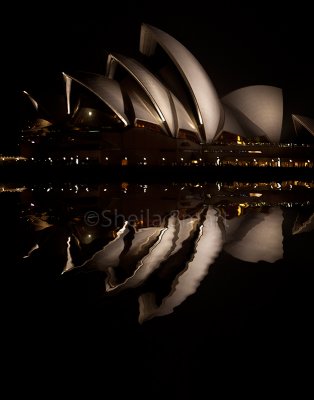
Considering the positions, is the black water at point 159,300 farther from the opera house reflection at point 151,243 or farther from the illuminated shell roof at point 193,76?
the illuminated shell roof at point 193,76

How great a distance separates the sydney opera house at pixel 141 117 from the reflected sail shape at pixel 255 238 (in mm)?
22553

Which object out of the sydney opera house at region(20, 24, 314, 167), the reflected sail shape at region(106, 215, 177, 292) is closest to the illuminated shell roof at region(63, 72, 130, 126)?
the sydney opera house at region(20, 24, 314, 167)

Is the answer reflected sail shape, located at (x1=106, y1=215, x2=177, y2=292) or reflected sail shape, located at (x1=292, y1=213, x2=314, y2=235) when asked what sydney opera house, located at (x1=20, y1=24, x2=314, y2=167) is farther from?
reflected sail shape, located at (x1=106, y1=215, x2=177, y2=292)

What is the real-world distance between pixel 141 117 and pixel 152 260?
25320 millimetres

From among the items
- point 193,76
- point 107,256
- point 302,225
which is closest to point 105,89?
point 193,76

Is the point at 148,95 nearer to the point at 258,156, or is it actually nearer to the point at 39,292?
the point at 258,156

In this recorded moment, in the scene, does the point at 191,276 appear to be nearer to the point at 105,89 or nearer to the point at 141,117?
the point at 141,117

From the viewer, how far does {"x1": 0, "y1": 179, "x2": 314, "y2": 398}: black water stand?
6.00ft

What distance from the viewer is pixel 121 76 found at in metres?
30.5

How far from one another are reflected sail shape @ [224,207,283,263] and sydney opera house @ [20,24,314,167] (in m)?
22.6

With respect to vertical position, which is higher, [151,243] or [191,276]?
[151,243]

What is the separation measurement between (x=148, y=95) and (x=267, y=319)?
88.3 feet

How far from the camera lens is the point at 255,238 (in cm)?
520

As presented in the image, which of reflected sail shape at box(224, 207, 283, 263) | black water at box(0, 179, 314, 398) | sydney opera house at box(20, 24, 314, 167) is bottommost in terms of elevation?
black water at box(0, 179, 314, 398)
